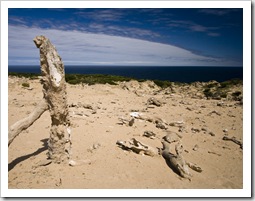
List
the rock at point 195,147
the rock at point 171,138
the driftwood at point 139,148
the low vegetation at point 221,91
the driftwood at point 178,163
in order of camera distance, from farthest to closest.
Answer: the low vegetation at point 221,91 < the rock at point 171,138 < the rock at point 195,147 < the driftwood at point 139,148 < the driftwood at point 178,163

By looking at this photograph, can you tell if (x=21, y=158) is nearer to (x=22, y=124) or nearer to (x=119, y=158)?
(x=22, y=124)

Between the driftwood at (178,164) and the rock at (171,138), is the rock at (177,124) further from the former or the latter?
the driftwood at (178,164)

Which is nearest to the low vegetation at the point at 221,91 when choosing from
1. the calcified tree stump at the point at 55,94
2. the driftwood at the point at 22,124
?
the calcified tree stump at the point at 55,94

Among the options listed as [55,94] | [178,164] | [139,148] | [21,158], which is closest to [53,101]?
[55,94]

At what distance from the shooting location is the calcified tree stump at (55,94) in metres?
4.43

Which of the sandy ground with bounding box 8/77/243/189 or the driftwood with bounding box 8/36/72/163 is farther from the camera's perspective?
the sandy ground with bounding box 8/77/243/189

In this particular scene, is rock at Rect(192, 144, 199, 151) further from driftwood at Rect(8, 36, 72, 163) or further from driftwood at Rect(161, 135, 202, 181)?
driftwood at Rect(8, 36, 72, 163)

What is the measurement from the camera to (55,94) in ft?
15.4

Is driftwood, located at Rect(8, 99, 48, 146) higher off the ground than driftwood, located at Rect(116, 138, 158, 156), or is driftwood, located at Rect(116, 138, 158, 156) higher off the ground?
driftwood, located at Rect(8, 99, 48, 146)

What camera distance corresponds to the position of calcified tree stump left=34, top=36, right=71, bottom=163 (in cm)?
443

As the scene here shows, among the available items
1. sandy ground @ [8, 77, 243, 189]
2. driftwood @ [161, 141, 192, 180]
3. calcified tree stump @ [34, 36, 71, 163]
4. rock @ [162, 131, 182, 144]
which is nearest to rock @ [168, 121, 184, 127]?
sandy ground @ [8, 77, 243, 189]

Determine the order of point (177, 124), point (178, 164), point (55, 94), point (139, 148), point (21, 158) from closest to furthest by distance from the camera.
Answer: point (55, 94) < point (178, 164) < point (21, 158) < point (139, 148) < point (177, 124)

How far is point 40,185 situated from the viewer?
4.34 m

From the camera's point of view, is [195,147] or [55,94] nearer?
[55,94]
